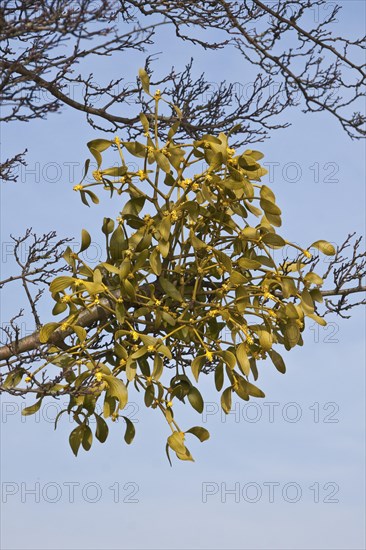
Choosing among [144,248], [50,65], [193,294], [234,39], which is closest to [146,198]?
[144,248]

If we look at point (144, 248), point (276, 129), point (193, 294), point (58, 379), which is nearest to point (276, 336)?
point (193, 294)

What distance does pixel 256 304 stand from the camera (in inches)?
97.7

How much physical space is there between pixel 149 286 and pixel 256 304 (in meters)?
0.31

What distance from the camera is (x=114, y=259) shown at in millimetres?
2479

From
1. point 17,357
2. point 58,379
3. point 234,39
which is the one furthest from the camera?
point 234,39

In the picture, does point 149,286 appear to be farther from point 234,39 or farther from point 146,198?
point 234,39

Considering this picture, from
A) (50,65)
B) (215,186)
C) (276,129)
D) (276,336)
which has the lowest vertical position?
(276,336)

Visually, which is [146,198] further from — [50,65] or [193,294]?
[50,65]

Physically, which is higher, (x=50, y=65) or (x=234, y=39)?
(x=234, y=39)

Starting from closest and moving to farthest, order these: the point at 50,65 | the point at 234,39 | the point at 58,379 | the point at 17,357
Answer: the point at 50,65 < the point at 58,379 < the point at 17,357 < the point at 234,39

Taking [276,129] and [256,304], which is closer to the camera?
[256,304]

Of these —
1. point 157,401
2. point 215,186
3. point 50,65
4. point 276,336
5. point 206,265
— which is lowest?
point 157,401

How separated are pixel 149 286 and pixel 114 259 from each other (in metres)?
0.13

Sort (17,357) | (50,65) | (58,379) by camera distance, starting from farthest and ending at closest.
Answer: (17,357), (58,379), (50,65)
